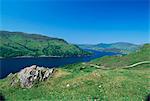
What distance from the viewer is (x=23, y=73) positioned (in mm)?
41031

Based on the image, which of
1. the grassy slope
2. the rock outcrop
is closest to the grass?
the grassy slope

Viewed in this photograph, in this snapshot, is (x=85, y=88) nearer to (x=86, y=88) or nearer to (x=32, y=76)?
(x=86, y=88)

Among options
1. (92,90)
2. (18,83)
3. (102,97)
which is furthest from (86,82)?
(18,83)

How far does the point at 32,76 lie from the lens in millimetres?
40312

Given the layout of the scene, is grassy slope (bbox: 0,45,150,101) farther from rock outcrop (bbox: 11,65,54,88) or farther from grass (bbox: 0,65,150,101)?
rock outcrop (bbox: 11,65,54,88)

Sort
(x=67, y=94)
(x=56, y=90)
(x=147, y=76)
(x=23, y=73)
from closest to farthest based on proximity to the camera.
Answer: (x=67, y=94)
(x=56, y=90)
(x=23, y=73)
(x=147, y=76)

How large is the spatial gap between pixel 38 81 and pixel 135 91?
41.9 feet

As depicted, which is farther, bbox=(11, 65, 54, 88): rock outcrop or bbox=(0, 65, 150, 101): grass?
bbox=(11, 65, 54, 88): rock outcrop

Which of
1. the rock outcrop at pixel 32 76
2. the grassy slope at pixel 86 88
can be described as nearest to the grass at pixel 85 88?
the grassy slope at pixel 86 88

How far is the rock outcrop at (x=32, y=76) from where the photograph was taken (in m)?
39.3

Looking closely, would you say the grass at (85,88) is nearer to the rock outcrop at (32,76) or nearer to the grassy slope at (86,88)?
the grassy slope at (86,88)

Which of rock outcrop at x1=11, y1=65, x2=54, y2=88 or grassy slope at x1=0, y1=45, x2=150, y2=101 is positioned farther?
rock outcrop at x1=11, y1=65, x2=54, y2=88

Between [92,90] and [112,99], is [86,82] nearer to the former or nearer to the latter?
[92,90]

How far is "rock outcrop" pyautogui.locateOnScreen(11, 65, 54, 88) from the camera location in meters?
39.3
